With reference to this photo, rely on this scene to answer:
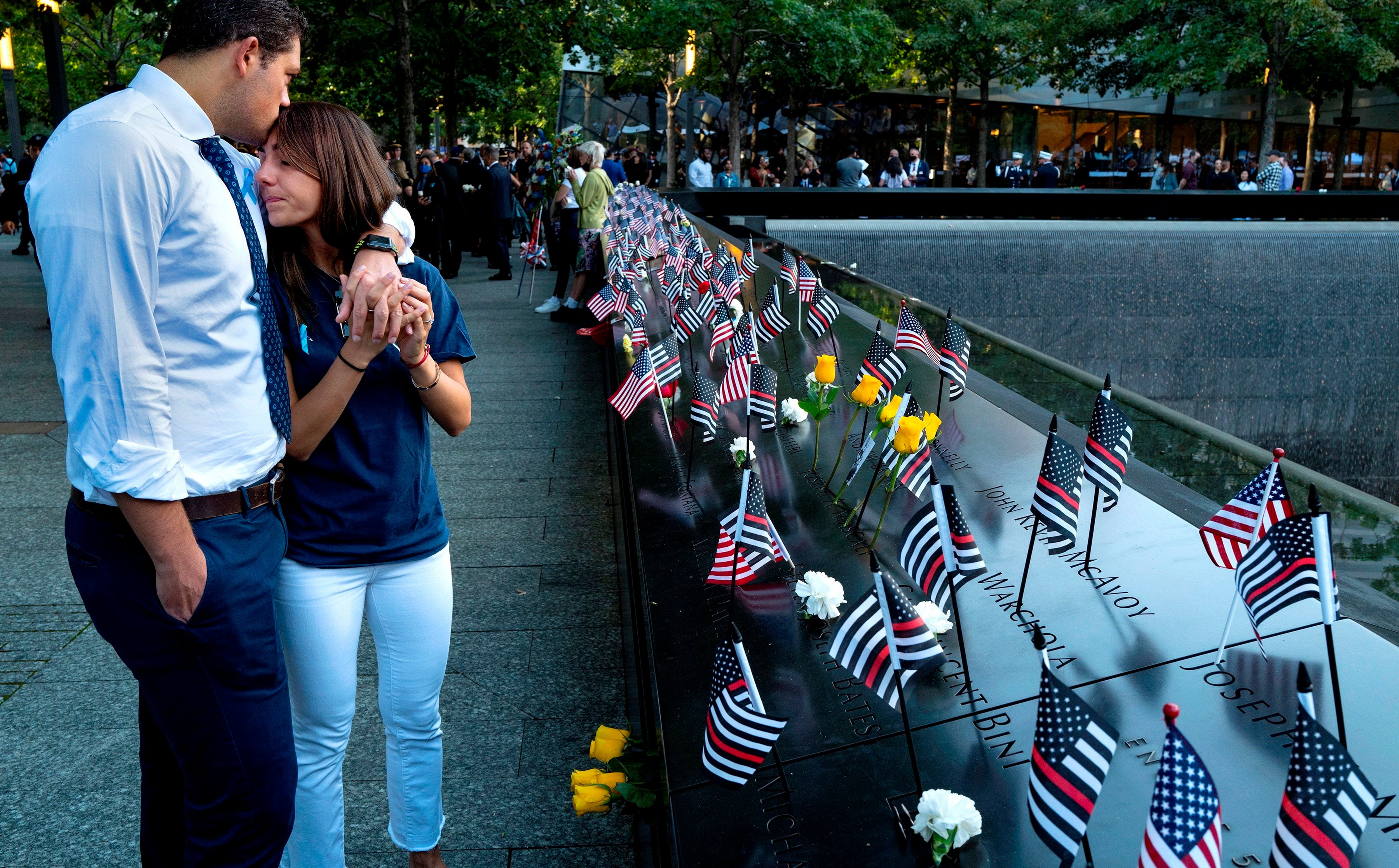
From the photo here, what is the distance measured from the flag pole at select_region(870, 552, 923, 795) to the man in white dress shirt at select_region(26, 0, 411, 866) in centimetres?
106

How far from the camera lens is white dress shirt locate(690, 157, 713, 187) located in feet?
74.3

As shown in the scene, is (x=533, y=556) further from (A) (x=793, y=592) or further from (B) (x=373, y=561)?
(B) (x=373, y=561)

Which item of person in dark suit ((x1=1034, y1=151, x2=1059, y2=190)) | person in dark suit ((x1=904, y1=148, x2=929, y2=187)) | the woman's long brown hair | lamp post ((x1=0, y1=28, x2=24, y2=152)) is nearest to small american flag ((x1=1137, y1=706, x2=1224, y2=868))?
the woman's long brown hair

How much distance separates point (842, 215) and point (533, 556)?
12.1 meters

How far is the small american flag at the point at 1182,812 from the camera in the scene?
148 cm

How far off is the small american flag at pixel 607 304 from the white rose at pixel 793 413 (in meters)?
A: 2.33

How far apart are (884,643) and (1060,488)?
1026 mm

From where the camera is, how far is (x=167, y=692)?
1891mm

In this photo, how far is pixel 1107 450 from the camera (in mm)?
3156

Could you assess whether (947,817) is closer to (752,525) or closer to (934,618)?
(934,618)

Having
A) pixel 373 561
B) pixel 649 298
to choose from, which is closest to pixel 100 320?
pixel 373 561

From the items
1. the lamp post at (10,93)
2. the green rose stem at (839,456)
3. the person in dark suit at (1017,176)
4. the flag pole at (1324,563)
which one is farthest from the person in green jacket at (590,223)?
the person in dark suit at (1017,176)

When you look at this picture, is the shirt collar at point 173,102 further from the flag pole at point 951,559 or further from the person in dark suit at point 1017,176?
the person in dark suit at point 1017,176

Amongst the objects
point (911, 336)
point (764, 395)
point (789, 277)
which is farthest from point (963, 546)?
point (789, 277)
